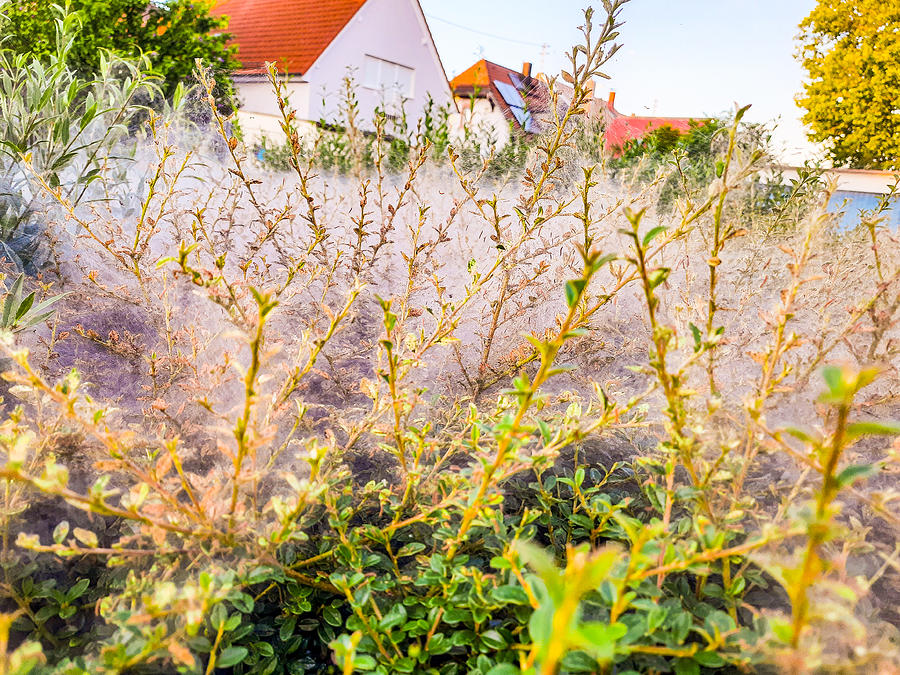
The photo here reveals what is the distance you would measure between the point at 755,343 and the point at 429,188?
5.48 feet

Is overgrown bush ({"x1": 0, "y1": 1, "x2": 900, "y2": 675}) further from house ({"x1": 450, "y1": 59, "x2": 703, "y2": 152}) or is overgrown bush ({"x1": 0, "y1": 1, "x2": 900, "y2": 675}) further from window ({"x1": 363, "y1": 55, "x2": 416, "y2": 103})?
window ({"x1": 363, "y1": 55, "x2": 416, "y2": 103})

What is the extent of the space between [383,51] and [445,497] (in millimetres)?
19196

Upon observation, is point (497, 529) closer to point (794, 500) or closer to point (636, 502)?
point (636, 502)

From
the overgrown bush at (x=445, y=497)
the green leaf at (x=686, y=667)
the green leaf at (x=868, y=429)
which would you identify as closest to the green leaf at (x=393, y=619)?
the overgrown bush at (x=445, y=497)

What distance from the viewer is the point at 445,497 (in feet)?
2.81

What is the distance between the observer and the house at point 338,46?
609 inches

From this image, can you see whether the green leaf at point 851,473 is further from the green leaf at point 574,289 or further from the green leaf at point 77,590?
the green leaf at point 77,590

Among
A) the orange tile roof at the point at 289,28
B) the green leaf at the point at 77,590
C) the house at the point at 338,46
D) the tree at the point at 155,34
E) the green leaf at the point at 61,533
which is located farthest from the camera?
the orange tile roof at the point at 289,28

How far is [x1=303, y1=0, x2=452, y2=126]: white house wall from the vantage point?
15812mm

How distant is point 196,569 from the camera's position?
0.81 meters

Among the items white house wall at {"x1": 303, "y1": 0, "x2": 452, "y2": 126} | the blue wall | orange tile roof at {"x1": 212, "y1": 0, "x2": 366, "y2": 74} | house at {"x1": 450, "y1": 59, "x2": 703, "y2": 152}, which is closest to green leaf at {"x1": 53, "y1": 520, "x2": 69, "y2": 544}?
house at {"x1": 450, "y1": 59, "x2": 703, "y2": 152}

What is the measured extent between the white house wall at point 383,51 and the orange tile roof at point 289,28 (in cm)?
33

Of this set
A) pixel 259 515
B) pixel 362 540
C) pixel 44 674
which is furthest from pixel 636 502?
pixel 44 674

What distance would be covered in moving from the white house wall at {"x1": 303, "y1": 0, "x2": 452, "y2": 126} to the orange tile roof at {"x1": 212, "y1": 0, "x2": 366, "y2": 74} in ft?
1.08
